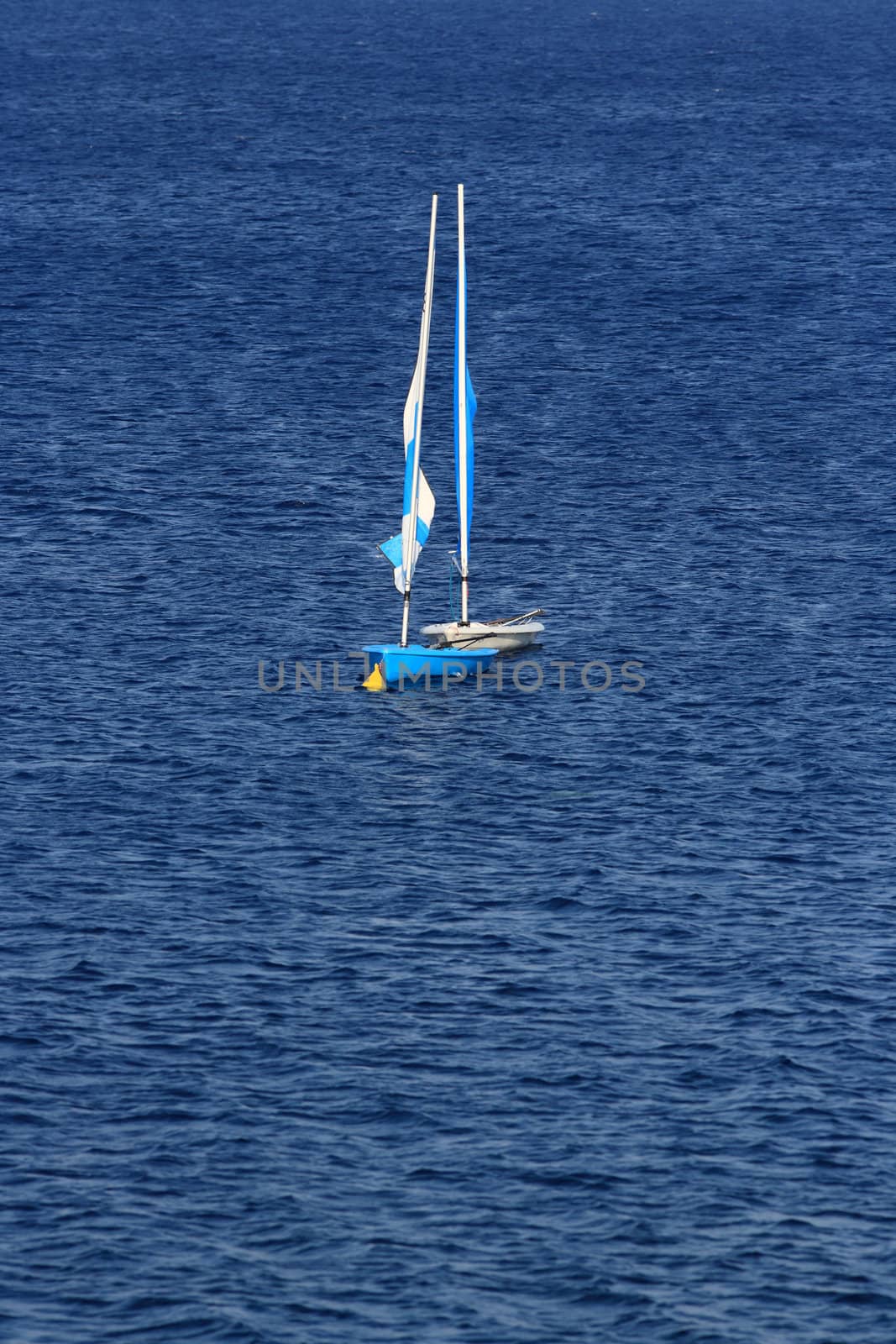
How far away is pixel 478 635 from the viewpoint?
10375cm

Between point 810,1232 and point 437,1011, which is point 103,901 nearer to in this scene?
point 437,1011

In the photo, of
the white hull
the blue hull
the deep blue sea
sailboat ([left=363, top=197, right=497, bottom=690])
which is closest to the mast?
sailboat ([left=363, top=197, right=497, bottom=690])

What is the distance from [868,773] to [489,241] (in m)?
112

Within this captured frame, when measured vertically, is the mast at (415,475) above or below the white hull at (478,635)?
above

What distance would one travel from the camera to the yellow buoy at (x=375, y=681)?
103000 millimetres

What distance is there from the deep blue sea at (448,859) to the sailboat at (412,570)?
159 centimetres

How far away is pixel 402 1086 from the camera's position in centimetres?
6725

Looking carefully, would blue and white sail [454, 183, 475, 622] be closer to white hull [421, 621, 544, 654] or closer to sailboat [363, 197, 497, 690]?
sailboat [363, 197, 497, 690]

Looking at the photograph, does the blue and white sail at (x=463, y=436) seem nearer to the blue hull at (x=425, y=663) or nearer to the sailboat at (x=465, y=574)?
the sailboat at (x=465, y=574)

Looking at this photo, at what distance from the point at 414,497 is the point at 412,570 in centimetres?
369

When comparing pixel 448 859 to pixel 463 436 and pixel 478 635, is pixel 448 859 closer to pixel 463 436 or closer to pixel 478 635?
pixel 478 635

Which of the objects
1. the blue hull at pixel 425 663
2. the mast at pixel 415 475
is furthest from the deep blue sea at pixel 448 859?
the mast at pixel 415 475

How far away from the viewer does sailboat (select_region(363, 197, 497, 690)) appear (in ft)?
335

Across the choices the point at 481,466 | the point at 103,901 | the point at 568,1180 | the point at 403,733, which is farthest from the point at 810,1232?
the point at 481,466
